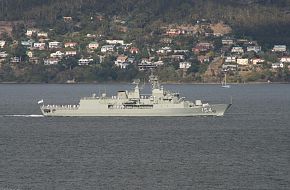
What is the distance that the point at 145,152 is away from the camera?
88.4 meters

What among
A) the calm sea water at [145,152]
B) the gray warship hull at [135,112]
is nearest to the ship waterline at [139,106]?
the gray warship hull at [135,112]

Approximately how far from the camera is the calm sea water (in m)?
72.3

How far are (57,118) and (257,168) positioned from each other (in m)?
52.3

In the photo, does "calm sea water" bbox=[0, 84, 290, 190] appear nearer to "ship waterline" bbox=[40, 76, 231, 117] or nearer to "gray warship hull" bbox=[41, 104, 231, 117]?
"gray warship hull" bbox=[41, 104, 231, 117]

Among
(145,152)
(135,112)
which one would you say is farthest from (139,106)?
(145,152)

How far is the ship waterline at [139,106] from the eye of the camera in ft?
405

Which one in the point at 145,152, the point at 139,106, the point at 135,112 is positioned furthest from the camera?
the point at 135,112

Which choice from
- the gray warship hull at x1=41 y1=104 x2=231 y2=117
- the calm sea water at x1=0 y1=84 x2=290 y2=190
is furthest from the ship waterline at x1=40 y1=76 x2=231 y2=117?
the calm sea water at x1=0 y1=84 x2=290 y2=190

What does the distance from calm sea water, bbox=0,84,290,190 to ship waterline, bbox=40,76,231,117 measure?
107 centimetres

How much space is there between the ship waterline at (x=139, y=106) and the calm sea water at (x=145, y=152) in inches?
42.1

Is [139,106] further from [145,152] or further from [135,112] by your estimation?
[145,152]

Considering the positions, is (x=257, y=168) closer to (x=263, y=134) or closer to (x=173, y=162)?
(x=173, y=162)

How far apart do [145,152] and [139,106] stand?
120ft

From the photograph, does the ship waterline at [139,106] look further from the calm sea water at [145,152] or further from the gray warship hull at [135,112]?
the calm sea water at [145,152]
